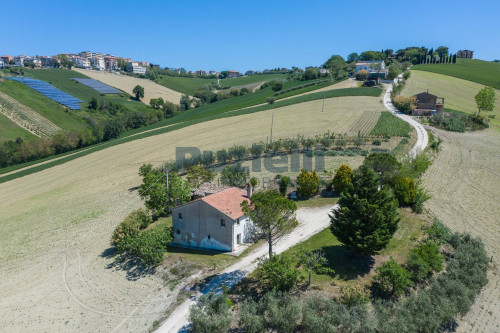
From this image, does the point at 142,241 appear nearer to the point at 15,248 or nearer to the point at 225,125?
the point at 15,248

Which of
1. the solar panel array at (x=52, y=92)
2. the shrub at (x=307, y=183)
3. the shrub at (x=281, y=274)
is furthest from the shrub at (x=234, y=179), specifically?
the solar panel array at (x=52, y=92)

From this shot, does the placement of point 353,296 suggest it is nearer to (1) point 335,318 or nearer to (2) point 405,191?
(1) point 335,318

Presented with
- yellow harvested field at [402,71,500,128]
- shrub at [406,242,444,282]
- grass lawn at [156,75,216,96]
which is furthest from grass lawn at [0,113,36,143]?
yellow harvested field at [402,71,500,128]

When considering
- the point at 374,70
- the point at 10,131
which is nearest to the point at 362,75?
the point at 374,70

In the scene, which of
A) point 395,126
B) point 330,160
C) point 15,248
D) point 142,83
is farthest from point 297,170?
point 142,83

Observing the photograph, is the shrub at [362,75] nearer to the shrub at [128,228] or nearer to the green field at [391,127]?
the green field at [391,127]
